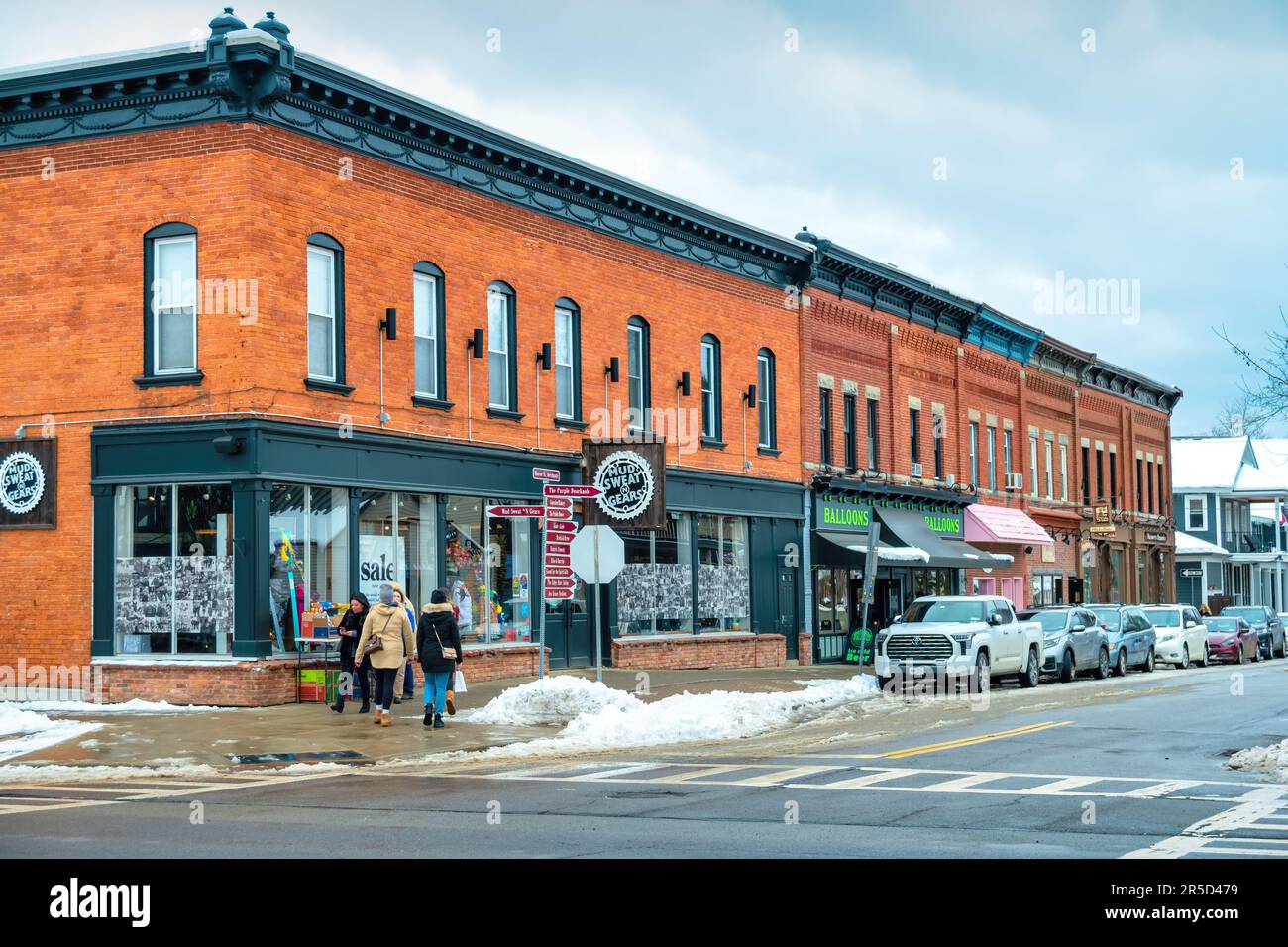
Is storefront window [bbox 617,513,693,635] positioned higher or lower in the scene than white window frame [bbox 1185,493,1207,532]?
lower

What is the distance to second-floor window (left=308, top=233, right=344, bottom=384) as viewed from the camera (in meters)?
24.5

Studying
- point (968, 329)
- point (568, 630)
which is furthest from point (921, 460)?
point (568, 630)

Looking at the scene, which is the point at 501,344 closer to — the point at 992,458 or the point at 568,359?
the point at 568,359

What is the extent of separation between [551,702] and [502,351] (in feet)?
27.9

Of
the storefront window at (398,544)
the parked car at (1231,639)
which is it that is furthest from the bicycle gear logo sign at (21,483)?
the parked car at (1231,639)

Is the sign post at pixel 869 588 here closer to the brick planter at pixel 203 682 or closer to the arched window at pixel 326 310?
the arched window at pixel 326 310

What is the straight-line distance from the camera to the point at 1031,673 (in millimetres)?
31656

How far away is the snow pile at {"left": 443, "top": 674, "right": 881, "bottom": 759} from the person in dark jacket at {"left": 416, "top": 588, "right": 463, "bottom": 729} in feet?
3.40

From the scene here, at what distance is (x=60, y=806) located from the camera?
13992 mm

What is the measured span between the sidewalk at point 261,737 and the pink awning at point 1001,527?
2630cm

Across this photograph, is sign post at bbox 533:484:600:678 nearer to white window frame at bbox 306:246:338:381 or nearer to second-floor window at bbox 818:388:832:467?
white window frame at bbox 306:246:338:381

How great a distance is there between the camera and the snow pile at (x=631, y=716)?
1975 cm

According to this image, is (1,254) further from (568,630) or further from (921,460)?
(921,460)

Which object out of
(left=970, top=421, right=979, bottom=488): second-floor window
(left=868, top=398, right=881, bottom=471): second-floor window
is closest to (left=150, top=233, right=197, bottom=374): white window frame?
(left=868, top=398, right=881, bottom=471): second-floor window
